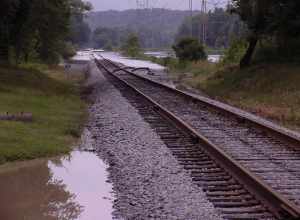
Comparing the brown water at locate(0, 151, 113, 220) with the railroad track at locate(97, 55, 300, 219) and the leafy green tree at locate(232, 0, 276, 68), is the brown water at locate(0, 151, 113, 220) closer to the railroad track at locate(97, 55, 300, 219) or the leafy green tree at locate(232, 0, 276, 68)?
the railroad track at locate(97, 55, 300, 219)

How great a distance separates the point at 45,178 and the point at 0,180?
0.80 m

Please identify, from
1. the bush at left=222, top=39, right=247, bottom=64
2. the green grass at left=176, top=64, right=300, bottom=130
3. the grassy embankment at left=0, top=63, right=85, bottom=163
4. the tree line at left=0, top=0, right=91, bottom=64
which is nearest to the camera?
the grassy embankment at left=0, top=63, right=85, bottom=163

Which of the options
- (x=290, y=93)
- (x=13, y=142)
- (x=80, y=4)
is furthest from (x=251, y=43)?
(x=80, y=4)

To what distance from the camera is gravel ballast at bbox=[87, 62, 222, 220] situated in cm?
840

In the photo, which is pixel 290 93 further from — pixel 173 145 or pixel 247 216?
pixel 247 216

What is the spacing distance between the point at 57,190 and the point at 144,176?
1454 mm

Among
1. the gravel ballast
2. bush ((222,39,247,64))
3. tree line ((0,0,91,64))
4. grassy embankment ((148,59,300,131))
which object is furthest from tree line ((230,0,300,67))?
the gravel ballast

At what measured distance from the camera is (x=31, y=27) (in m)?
45.9

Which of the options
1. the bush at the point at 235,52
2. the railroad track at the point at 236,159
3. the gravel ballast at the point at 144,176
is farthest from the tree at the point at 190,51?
the gravel ballast at the point at 144,176

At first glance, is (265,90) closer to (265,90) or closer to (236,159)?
(265,90)

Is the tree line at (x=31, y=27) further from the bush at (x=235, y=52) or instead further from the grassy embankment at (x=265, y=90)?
the bush at (x=235, y=52)

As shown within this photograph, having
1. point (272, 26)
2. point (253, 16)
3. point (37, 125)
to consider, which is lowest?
point (37, 125)

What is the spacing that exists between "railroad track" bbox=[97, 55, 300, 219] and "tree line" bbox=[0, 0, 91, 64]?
14.3m

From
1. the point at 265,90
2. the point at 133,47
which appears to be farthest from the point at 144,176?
the point at 133,47
